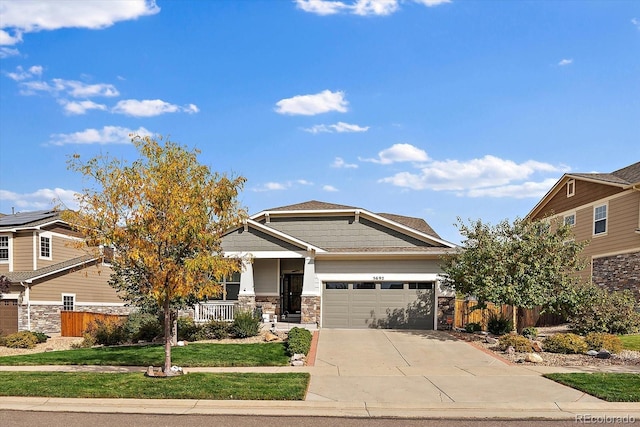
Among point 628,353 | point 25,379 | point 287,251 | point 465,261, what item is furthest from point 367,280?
point 25,379

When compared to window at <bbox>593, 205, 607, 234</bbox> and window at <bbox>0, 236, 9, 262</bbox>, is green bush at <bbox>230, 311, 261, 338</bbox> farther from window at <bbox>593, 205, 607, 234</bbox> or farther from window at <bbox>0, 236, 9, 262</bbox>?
window at <bbox>593, 205, 607, 234</bbox>

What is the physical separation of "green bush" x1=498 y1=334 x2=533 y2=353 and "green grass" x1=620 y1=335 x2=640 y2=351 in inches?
119

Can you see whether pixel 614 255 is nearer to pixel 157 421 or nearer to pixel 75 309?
pixel 157 421

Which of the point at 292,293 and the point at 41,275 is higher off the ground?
the point at 41,275

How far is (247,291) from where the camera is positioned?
76.7 feet

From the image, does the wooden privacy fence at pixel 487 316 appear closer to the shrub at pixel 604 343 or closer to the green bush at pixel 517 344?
the green bush at pixel 517 344

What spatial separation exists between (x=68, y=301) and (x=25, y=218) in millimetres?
5337

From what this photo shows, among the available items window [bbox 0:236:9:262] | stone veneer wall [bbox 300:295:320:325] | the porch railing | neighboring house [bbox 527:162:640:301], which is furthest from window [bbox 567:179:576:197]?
window [bbox 0:236:9:262]

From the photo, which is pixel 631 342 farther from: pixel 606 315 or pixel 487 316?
pixel 487 316

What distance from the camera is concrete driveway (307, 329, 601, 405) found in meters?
10.6

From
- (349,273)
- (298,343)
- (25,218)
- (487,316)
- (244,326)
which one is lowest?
(487,316)

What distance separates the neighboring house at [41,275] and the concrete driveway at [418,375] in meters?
15.0

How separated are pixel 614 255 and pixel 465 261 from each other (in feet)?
31.4

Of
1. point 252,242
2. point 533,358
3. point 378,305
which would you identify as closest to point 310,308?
point 378,305
